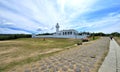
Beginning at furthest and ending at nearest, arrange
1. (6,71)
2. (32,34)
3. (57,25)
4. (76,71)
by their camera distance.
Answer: (32,34) < (57,25) < (6,71) < (76,71)

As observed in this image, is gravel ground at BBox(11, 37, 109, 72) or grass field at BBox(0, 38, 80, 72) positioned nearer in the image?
gravel ground at BBox(11, 37, 109, 72)

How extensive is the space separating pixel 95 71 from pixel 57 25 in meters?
41.2

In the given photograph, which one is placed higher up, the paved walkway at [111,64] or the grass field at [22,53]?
the paved walkway at [111,64]

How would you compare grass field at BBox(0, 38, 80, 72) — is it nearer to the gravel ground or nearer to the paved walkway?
the gravel ground

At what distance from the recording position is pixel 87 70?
15.9 feet

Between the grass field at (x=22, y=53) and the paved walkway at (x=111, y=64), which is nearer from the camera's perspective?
the paved walkway at (x=111, y=64)

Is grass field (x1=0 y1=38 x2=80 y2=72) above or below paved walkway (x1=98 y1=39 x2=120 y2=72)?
below

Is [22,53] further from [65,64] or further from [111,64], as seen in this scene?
[111,64]

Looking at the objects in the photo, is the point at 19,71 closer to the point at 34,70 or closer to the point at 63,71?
the point at 34,70

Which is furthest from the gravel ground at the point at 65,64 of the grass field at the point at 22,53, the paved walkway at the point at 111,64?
the grass field at the point at 22,53

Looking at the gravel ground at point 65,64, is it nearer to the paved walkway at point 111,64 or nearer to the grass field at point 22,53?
the paved walkway at point 111,64

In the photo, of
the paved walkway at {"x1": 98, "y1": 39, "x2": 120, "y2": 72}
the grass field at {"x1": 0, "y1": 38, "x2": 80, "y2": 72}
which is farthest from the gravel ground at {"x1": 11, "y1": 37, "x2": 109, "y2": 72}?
the grass field at {"x1": 0, "y1": 38, "x2": 80, "y2": 72}

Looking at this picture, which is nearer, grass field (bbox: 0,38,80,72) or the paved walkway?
the paved walkway

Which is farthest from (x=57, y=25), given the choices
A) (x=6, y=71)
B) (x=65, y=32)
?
(x=6, y=71)
